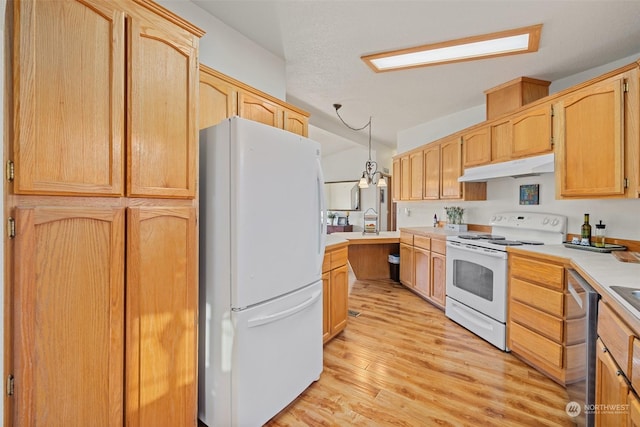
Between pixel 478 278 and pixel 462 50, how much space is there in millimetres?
2023

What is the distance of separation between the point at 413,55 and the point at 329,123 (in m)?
2.38

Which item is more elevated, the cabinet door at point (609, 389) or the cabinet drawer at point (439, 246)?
the cabinet drawer at point (439, 246)

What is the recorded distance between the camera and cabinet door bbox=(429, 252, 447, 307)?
11.0ft

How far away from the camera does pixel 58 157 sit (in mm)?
1046

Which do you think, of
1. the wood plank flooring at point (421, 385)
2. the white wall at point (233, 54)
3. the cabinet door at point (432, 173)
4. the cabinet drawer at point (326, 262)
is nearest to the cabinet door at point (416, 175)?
the cabinet door at point (432, 173)

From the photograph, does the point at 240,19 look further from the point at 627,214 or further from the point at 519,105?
the point at 627,214

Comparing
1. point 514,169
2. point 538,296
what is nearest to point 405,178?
point 514,169

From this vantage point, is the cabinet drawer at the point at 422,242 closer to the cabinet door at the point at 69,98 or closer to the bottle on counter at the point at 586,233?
the bottle on counter at the point at 586,233

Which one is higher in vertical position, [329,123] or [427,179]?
[329,123]

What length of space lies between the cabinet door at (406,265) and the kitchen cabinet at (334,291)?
1.60 m

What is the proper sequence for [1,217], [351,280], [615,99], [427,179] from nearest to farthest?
[1,217]
[615,99]
[427,179]
[351,280]

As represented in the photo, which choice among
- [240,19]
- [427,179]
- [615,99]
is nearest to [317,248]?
[240,19]

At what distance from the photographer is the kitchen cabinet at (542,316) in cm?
196

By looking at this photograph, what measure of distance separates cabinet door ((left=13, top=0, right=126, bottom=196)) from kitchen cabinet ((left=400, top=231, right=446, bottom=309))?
323cm
